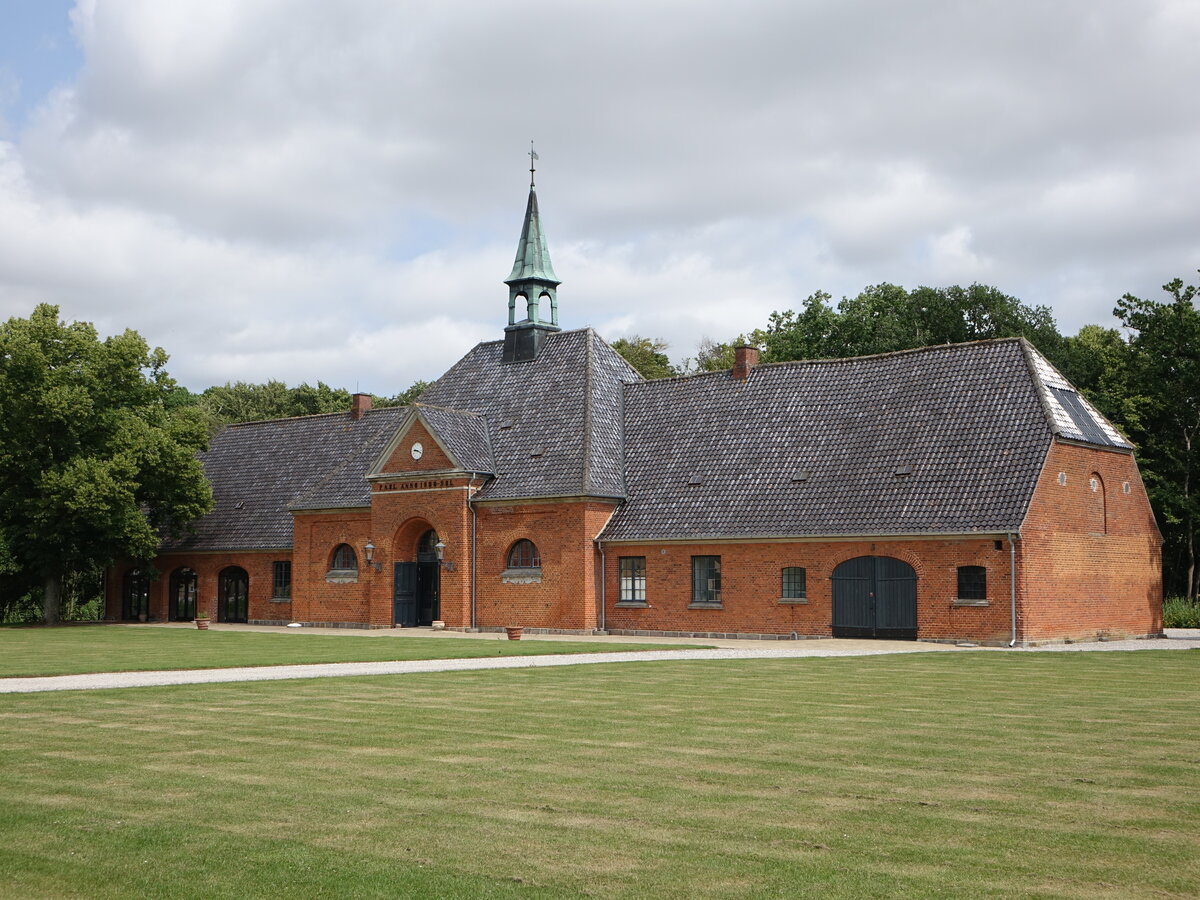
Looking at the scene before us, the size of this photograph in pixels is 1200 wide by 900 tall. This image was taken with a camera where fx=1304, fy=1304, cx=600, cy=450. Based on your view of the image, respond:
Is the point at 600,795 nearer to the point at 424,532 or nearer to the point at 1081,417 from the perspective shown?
the point at 1081,417

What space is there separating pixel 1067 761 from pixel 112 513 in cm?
3829

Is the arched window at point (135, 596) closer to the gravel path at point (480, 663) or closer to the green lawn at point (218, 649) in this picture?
the green lawn at point (218, 649)

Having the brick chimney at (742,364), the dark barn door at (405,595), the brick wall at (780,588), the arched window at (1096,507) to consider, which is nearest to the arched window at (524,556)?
the brick wall at (780,588)

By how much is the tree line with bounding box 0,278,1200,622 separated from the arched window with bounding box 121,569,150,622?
5.15ft

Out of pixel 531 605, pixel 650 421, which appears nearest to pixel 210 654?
pixel 531 605

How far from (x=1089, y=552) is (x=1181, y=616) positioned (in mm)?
10458

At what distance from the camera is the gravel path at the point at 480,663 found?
20.5m

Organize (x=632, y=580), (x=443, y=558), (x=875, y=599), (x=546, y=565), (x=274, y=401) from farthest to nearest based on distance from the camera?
(x=274, y=401), (x=443, y=558), (x=546, y=565), (x=632, y=580), (x=875, y=599)

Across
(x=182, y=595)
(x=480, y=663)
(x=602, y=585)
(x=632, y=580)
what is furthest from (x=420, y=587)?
(x=480, y=663)

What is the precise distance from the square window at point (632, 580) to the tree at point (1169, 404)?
2039cm

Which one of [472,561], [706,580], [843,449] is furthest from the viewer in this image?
[472,561]

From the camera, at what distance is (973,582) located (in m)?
32.5

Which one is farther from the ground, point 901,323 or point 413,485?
point 901,323

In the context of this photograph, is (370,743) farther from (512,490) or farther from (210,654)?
(512,490)
